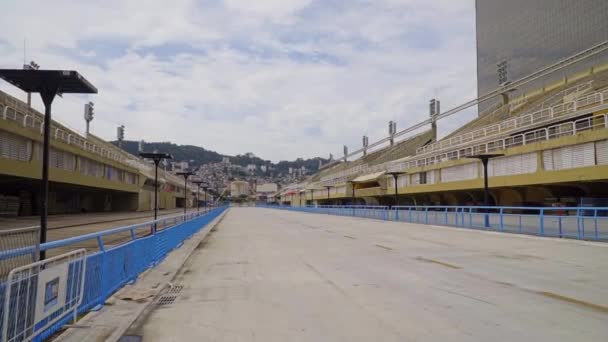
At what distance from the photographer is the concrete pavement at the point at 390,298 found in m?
5.91

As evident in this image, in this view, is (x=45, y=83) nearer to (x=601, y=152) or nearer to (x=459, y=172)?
(x=601, y=152)

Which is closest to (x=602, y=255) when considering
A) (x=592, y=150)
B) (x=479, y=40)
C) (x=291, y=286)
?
(x=291, y=286)

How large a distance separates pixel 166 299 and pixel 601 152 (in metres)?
30.0

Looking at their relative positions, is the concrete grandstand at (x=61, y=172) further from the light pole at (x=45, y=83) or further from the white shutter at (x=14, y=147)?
the light pole at (x=45, y=83)

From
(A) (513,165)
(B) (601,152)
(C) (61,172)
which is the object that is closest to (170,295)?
(B) (601,152)

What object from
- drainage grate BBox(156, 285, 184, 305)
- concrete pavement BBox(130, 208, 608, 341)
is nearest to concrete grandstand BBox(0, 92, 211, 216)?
concrete pavement BBox(130, 208, 608, 341)

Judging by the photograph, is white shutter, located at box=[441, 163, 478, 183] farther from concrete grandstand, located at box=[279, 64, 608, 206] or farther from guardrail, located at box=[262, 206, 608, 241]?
guardrail, located at box=[262, 206, 608, 241]

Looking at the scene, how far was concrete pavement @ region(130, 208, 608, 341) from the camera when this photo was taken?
5.91 metres

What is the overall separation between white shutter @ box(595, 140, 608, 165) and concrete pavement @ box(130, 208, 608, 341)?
1802 cm

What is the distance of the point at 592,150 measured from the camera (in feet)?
98.2

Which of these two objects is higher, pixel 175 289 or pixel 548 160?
pixel 548 160

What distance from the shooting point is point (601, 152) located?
96.2 feet

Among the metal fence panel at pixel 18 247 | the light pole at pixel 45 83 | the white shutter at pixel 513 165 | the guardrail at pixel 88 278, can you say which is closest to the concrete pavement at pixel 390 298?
the guardrail at pixel 88 278

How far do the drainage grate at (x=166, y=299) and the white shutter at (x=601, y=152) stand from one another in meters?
29.4
